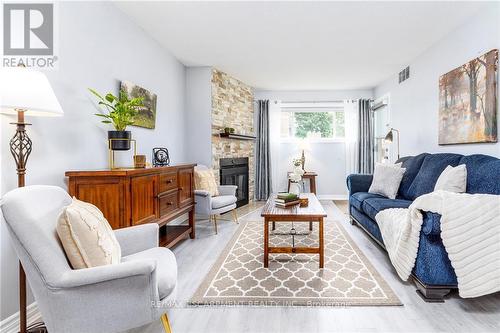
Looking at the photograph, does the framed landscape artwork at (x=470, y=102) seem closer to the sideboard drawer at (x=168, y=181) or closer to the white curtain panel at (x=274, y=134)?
the sideboard drawer at (x=168, y=181)

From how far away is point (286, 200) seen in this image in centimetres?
300

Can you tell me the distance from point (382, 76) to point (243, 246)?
4201mm

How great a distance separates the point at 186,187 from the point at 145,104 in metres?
1.09

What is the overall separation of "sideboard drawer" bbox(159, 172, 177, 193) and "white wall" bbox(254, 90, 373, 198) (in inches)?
144

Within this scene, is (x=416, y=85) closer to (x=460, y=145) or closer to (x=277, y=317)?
(x=460, y=145)

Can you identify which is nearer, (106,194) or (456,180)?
(106,194)

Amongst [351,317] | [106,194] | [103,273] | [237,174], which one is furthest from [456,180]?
[237,174]

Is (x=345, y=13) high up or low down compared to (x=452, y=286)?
up

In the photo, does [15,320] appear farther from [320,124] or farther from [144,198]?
[320,124]

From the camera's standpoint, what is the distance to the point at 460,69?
10.4 ft

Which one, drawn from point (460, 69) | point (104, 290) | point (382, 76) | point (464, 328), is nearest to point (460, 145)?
point (460, 69)

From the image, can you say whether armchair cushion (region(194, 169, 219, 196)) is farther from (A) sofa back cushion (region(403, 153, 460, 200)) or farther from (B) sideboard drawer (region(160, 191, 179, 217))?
(A) sofa back cushion (region(403, 153, 460, 200))

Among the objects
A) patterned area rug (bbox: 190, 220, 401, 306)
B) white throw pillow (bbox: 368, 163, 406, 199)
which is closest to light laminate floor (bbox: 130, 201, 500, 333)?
patterned area rug (bbox: 190, 220, 401, 306)

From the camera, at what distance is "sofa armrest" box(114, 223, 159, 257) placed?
1.82 m
